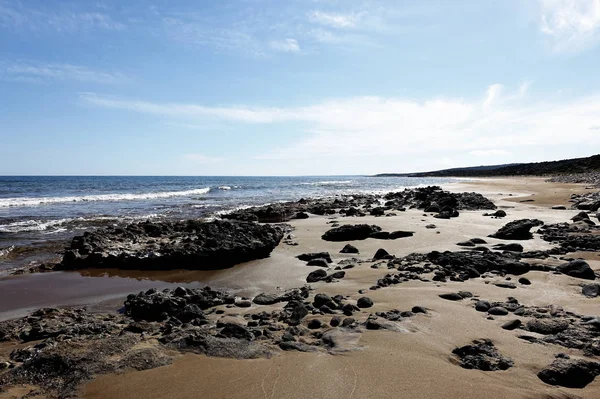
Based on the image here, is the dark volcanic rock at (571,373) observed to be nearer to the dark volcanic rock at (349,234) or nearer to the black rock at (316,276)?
the black rock at (316,276)

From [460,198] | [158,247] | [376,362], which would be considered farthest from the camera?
[460,198]

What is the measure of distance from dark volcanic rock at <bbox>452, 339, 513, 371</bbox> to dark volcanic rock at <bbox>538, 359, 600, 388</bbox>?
36 centimetres

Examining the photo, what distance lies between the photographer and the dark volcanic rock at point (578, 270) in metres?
7.04

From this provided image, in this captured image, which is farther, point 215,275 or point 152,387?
point 215,275

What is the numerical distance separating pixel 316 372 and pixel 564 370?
243 cm

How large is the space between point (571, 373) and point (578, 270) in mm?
4452

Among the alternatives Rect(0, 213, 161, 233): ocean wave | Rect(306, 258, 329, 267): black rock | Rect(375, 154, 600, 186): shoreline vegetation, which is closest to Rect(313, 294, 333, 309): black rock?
Rect(306, 258, 329, 267): black rock

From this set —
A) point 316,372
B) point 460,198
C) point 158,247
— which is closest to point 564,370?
point 316,372

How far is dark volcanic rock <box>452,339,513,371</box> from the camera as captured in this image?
393 centimetres

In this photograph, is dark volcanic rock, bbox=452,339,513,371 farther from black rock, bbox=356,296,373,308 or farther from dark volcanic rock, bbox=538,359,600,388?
black rock, bbox=356,296,373,308

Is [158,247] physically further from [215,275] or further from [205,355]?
[205,355]

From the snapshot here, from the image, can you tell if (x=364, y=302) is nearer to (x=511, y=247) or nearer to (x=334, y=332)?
(x=334, y=332)

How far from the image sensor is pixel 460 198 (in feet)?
79.8

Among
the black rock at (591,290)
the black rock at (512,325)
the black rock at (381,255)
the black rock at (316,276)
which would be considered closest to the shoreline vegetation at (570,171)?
the black rock at (381,255)
